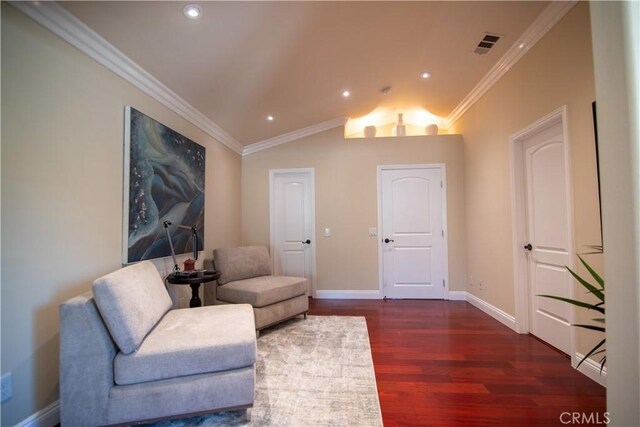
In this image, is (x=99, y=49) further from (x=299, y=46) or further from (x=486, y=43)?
(x=486, y=43)

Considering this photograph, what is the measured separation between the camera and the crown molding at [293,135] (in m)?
4.32

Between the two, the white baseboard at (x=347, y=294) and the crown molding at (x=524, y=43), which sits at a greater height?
the crown molding at (x=524, y=43)

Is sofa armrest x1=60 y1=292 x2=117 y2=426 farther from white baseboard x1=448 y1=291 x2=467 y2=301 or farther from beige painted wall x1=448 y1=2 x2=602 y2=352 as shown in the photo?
white baseboard x1=448 y1=291 x2=467 y2=301

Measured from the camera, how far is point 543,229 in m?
2.57

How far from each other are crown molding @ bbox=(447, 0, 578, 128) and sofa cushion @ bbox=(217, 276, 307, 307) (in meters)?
3.14

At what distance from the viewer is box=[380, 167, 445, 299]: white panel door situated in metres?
4.17

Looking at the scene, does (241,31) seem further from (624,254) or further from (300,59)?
(624,254)

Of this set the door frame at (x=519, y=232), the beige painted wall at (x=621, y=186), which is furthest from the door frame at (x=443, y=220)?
the beige painted wall at (x=621, y=186)

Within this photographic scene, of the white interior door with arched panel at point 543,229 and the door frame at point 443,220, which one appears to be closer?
the white interior door with arched panel at point 543,229

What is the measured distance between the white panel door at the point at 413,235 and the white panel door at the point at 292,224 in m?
1.16

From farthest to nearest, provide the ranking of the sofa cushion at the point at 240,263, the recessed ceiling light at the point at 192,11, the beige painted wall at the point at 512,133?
the sofa cushion at the point at 240,263, the beige painted wall at the point at 512,133, the recessed ceiling light at the point at 192,11

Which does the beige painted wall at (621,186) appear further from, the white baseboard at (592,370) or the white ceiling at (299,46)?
the white ceiling at (299,46)

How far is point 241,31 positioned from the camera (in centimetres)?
203

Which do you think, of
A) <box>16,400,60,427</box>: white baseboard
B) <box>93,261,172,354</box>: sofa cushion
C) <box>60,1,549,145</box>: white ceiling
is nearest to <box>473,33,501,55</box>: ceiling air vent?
<box>60,1,549,145</box>: white ceiling
